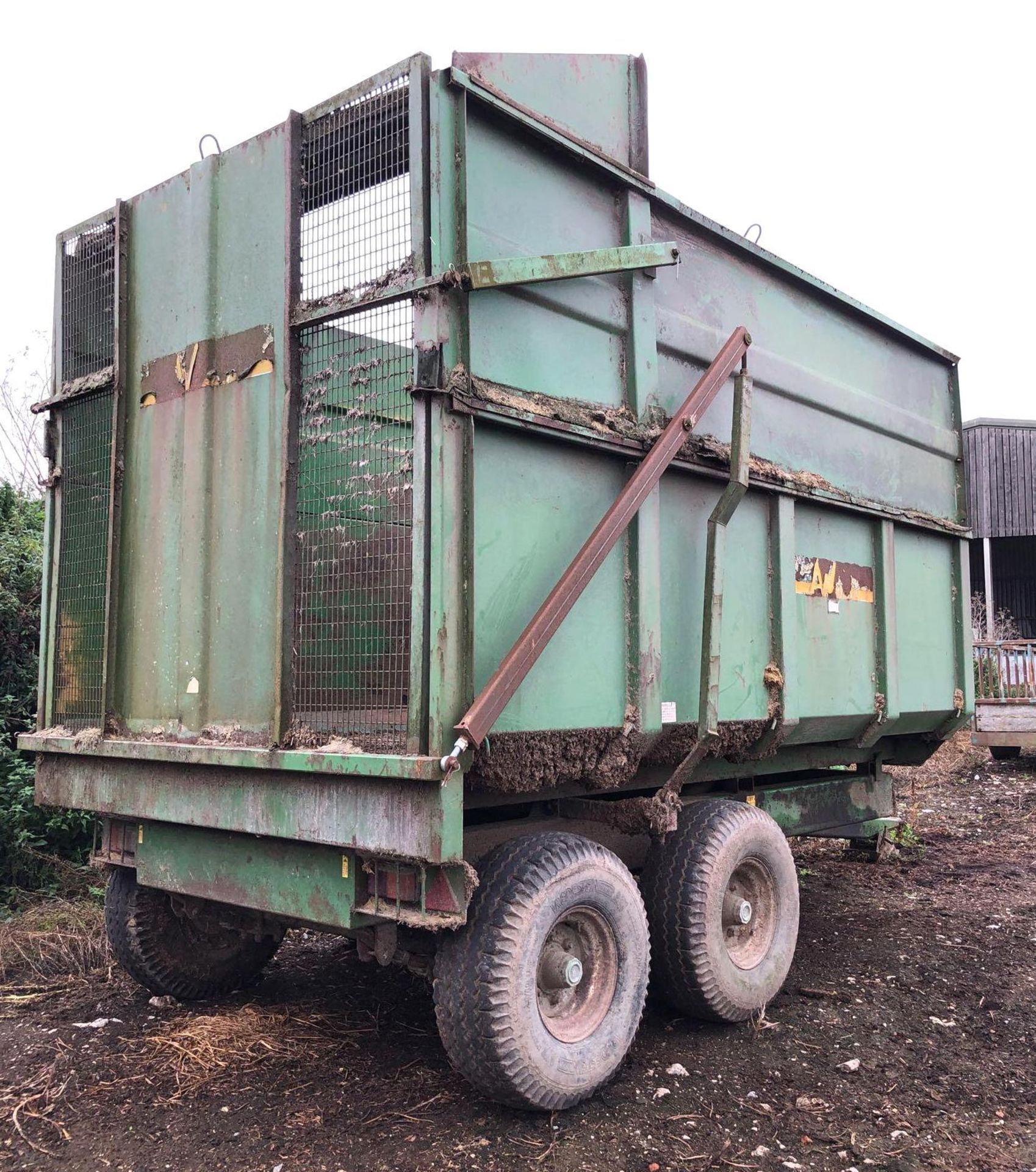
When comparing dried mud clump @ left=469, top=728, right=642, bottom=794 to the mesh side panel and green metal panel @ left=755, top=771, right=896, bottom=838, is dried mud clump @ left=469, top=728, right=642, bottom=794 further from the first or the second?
the mesh side panel

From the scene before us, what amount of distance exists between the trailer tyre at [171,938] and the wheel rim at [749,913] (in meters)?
1.79

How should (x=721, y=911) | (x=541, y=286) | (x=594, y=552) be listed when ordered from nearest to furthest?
(x=594, y=552) < (x=541, y=286) < (x=721, y=911)

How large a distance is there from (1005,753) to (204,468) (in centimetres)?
1094

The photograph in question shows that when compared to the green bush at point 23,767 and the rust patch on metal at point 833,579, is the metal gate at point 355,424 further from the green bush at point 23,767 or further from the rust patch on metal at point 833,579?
the green bush at point 23,767

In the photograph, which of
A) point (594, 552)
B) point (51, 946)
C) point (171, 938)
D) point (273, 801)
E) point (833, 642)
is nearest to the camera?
point (273, 801)

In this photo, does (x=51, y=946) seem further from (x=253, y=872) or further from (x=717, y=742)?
(x=717, y=742)

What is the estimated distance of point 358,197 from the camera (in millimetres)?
3314

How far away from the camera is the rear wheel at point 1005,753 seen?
11977 millimetres

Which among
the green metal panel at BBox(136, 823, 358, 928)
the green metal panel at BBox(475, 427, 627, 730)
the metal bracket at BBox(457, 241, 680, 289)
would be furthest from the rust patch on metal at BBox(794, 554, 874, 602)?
the green metal panel at BBox(136, 823, 358, 928)

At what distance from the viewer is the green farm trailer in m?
3.09

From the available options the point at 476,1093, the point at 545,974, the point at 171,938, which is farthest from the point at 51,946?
the point at 545,974

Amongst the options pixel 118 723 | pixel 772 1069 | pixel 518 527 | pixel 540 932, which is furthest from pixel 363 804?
pixel 772 1069

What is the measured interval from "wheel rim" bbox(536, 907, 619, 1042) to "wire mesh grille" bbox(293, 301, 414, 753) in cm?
90

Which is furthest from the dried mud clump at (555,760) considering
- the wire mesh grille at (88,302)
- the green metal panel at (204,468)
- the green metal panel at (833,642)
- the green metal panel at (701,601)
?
the wire mesh grille at (88,302)
